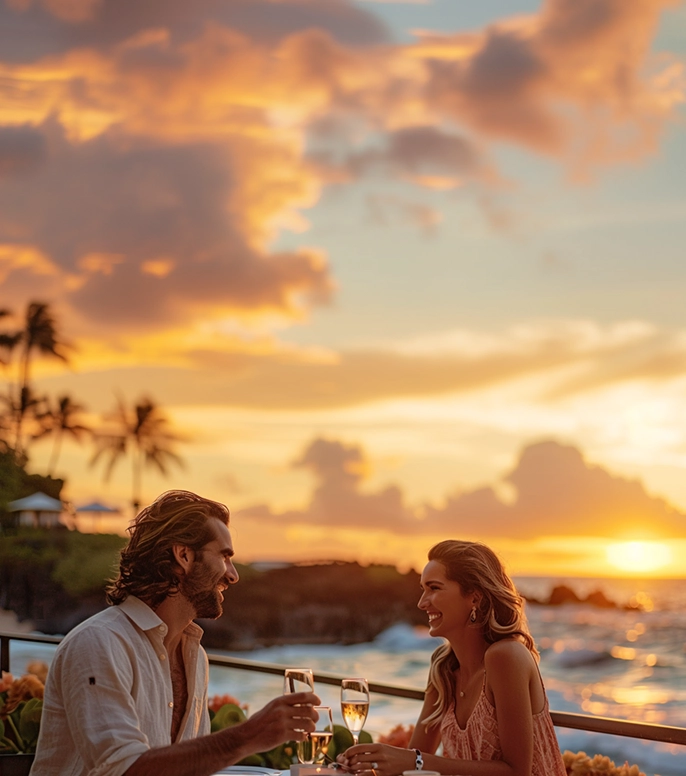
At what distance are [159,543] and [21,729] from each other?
248 centimetres

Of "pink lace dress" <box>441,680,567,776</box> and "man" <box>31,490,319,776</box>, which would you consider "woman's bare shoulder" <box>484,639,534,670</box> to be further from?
"man" <box>31,490,319,776</box>

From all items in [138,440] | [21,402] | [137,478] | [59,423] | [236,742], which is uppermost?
[21,402]

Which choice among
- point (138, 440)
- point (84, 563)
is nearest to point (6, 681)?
point (84, 563)

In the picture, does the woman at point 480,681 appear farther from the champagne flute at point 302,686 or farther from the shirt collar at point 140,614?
the shirt collar at point 140,614

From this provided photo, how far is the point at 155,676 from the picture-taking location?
108 inches

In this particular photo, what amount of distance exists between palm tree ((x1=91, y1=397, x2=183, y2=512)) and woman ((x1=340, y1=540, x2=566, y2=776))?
173ft

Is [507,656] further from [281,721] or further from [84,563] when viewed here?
[84,563]

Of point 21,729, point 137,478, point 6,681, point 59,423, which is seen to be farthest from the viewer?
point 137,478

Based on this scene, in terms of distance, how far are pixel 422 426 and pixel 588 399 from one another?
9.21m

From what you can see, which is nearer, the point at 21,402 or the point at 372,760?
the point at 372,760

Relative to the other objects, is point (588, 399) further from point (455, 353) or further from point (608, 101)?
point (608, 101)

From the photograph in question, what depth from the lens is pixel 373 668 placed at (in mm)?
45281

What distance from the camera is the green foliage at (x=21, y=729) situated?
481 cm

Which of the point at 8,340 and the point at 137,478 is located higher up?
the point at 8,340
